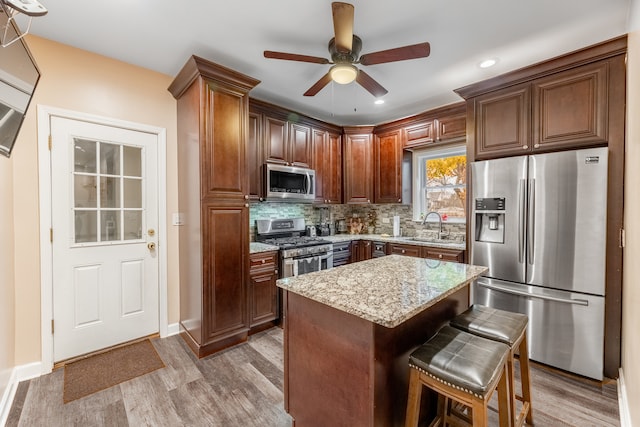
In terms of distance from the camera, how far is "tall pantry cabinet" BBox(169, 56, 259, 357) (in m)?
2.45

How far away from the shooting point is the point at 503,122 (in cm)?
256

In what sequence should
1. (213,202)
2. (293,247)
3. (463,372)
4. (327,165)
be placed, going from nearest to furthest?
1. (463,372)
2. (213,202)
3. (293,247)
4. (327,165)

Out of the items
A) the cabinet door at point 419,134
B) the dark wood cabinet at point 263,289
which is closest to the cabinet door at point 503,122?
the cabinet door at point 419,134

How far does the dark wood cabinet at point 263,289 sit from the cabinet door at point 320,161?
4.18ft

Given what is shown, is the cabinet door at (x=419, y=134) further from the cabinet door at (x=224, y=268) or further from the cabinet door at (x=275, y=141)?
the cabinet door at (x=224, y=268)

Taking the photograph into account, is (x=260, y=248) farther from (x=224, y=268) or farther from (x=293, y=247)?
(x=224, y=268)

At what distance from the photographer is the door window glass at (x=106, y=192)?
2412 mm

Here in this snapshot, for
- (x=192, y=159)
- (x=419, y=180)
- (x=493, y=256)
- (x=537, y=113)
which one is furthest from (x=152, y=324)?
(x=537, y=113)

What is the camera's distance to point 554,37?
7.29ft

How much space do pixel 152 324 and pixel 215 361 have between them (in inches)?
35.5

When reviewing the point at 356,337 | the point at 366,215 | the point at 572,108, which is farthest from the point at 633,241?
the point at 366,215

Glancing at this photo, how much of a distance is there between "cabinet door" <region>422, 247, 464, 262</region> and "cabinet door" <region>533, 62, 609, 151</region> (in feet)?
4.04

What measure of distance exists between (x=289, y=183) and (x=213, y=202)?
115cm

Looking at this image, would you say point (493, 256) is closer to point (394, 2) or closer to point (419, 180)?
point (419, 180)
